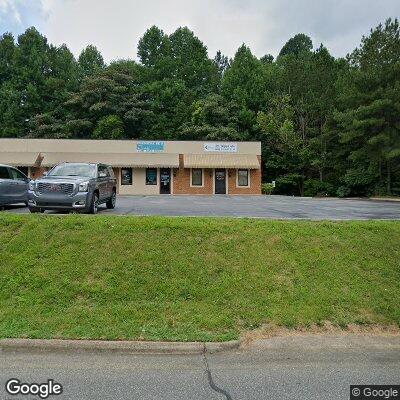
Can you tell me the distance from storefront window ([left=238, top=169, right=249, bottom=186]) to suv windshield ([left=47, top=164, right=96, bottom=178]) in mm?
21718

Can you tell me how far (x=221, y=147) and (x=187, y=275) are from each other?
89.6ft

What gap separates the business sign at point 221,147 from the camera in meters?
33.1

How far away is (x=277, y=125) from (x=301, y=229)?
1339 inches

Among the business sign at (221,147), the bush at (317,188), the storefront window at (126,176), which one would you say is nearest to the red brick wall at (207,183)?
the business sign at (221,147)

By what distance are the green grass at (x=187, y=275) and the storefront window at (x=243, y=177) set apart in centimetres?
2436

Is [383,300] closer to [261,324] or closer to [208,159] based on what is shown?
[261,324]

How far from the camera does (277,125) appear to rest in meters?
40.7

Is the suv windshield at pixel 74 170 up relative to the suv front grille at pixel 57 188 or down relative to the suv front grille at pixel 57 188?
up

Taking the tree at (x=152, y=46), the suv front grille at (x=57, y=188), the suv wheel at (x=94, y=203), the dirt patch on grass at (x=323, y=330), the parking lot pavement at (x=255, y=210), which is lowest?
the dirt patch on grass at (x=323, y=330)

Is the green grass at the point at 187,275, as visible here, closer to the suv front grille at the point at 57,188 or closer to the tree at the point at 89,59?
the suv front grille at the point at 57,188

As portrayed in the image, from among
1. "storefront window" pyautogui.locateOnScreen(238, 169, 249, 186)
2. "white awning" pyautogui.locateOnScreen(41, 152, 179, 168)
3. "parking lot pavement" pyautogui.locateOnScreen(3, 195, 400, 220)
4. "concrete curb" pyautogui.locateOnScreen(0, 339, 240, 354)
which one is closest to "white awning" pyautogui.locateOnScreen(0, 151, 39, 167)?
"white awning" pyautogui.locateOnScreen(41, 152, 179, 168)

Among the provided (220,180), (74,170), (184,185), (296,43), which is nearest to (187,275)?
(74,170)

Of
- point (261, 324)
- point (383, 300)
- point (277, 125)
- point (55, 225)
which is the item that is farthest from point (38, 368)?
point (277, 125)

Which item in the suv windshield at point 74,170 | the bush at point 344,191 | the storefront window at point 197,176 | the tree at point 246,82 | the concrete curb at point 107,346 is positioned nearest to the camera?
the concrete curb at point 107,346
